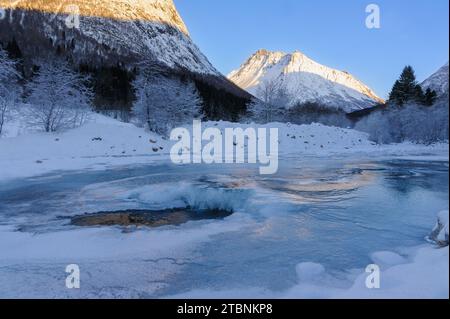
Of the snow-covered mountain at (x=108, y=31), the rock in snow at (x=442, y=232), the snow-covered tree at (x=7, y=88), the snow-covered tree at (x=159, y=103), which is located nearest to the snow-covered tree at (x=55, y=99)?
the snow-covered tree at (x=7, y=88)

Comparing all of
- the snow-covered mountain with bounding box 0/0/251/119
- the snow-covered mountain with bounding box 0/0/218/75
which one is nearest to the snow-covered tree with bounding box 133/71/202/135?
the snow-covered mountain with bounding box 0/0/251/119

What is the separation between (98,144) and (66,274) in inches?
874

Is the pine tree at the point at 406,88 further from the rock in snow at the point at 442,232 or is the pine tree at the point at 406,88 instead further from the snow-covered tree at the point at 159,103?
the rock in snow at the point at 442,232

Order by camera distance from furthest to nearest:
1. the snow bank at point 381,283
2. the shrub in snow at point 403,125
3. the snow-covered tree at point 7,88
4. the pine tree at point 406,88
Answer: the pine tree at point 406,88 → the shrub in snow at point 403,125 → the snow-covered tree at point 7,88 → the snow bank at point 381,283

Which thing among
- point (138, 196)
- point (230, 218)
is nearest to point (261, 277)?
point (230, 218)

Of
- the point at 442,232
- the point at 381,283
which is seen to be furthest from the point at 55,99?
the point at 381,283

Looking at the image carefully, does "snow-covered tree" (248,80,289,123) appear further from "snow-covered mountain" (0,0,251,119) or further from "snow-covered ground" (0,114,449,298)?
"snow-covered ground" (0,114,449,298)

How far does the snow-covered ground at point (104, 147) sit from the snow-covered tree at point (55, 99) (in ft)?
4.60

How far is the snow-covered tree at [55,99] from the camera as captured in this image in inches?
1052

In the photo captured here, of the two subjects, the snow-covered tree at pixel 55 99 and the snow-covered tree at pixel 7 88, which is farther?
the snow-covered tree at pixel 55 99

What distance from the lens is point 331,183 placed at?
11.6 m

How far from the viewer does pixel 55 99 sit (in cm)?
2695

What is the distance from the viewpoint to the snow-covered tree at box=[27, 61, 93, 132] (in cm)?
2672

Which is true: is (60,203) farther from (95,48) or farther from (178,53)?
(178,53)
